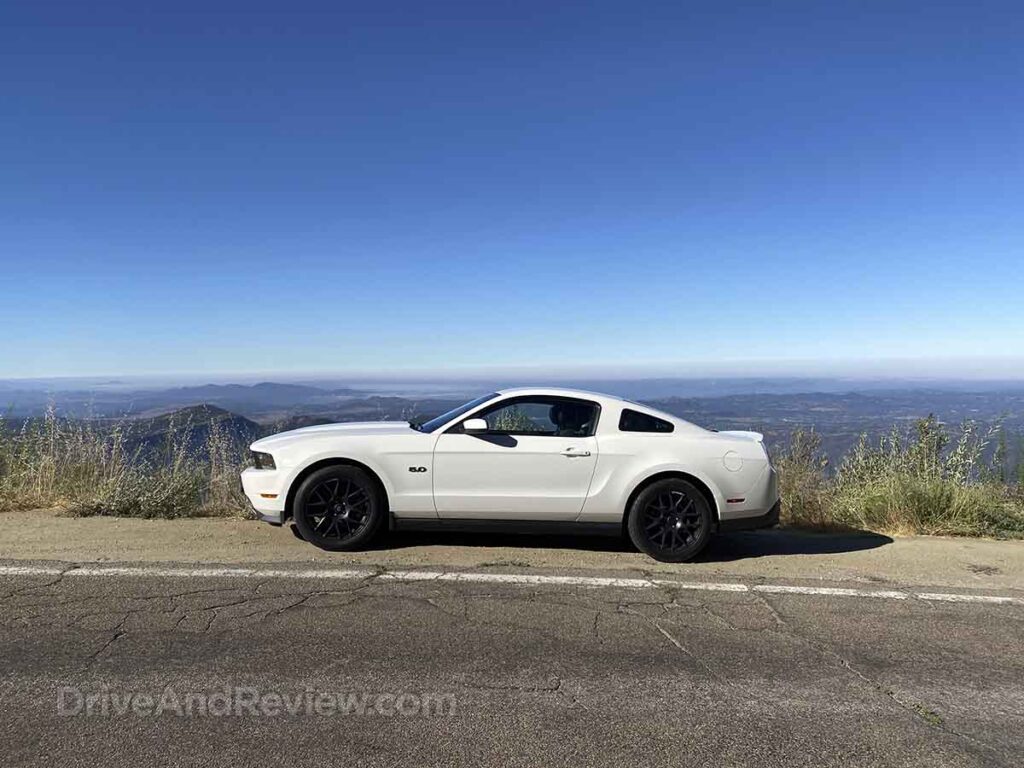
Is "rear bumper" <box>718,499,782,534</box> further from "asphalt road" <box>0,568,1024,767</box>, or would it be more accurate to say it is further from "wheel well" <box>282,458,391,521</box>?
"wheel well" <box>282,458,391,521</box>

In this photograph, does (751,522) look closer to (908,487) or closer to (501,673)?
(908,487)

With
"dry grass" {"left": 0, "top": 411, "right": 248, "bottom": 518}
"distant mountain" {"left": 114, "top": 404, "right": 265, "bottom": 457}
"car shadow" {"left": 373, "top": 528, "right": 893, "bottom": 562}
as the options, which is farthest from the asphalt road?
"distant mountain" {"left": 114, "top": 404, "right": 265, "bottom": 457}

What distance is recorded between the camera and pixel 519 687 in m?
3.48

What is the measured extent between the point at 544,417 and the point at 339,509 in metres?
2.01

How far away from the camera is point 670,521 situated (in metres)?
6.06

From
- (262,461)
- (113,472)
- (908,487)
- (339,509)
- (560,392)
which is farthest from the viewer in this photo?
(113,472)

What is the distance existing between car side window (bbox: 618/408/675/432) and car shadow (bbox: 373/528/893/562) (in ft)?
3.36

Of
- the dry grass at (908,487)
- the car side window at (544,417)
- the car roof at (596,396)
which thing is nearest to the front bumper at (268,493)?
the car side window at (544,417)

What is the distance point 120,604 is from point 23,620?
0.52 meters

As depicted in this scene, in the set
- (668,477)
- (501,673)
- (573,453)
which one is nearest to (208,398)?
(573,453)

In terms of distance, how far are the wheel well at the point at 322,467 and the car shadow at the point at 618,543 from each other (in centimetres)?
53

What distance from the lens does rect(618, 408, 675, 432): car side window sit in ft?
20.6

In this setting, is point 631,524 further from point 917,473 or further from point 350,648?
point 917,473

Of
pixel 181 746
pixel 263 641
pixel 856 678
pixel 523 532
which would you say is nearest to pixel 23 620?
pixel 263 641
